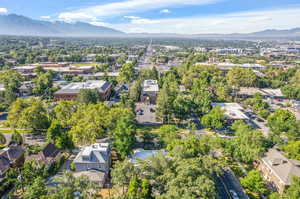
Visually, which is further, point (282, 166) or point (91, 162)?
point (91, 162)

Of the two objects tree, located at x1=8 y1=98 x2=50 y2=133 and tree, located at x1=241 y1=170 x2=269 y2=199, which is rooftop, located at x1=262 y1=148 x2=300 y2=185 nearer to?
tree, located at x1=241 y1=170 x2=269 y2=199

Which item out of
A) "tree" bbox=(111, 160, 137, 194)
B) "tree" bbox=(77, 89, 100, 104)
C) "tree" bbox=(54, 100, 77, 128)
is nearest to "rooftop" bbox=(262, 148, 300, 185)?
"tree" bbox=(111, 160, 137, 194)

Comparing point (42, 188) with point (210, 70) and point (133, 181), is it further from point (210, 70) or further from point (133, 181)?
point (210, 70)

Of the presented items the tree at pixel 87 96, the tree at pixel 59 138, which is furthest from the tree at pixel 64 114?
the tree at pixel 87 96

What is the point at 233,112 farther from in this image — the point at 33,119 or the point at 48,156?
the point at 33,119

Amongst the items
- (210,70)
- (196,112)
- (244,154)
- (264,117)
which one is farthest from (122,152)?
(210,70)

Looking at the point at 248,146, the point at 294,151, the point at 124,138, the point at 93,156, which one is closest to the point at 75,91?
the point at 124,138

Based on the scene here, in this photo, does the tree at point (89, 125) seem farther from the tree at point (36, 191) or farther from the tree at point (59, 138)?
the tree at point (36, 191)
